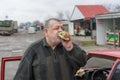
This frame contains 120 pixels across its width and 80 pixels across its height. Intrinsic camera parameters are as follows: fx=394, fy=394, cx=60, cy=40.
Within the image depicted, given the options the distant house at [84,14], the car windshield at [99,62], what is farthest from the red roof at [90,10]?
the car windshield at [99,62]

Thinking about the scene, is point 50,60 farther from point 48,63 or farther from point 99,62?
point 99,62

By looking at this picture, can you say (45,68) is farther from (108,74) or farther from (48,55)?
(108,74)

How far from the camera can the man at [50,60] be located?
161 inches

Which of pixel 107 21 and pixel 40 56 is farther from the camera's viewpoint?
pixel 107 21

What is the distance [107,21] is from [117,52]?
26030 millimetres

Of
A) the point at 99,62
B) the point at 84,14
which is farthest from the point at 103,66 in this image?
the point at 84,14

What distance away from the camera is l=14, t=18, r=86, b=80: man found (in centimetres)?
408

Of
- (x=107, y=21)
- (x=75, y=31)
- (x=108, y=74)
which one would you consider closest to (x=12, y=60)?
(x=108, y=74)

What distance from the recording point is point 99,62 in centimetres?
548

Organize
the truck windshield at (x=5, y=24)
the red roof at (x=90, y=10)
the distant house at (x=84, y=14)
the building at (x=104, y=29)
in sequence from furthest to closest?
1. the truck windshield at (x=5, y=24)
2. the red roof at (x=90, y=10)
3. the distant house at (x=84, y=14)
4. the building at (x=104, y=29)

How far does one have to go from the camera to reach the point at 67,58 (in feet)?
13.5

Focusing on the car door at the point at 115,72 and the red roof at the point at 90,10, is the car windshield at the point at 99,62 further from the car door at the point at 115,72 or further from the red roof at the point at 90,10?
the red roof at the point at 90,10

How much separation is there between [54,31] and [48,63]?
1.13ft

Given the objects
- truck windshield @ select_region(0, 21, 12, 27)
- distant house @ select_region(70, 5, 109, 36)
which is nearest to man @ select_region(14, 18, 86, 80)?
distant house @ select_region(70, 5, 109, 36)
